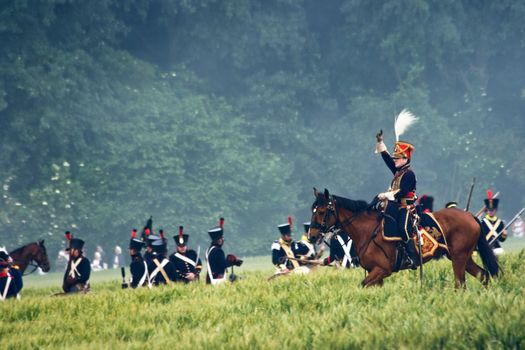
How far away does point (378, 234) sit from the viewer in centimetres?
1427

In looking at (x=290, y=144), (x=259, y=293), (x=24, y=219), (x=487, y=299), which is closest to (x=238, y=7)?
(x=290, y=144)

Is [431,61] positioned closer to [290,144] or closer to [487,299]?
[290,144]

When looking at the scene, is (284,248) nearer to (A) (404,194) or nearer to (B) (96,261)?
(A) (404,194)

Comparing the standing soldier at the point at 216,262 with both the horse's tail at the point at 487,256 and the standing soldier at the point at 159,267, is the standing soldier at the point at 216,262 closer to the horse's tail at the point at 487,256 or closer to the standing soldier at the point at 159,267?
the standing soldier at the point at 159,267

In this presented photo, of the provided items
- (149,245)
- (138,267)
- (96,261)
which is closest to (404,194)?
(138,267)

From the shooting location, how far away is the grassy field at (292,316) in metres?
9.59

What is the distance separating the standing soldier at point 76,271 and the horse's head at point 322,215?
7.02 metres

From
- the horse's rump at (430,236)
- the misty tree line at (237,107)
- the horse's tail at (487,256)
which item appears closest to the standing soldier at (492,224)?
the horse's tail at (487,256)

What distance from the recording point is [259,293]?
14.5 meters

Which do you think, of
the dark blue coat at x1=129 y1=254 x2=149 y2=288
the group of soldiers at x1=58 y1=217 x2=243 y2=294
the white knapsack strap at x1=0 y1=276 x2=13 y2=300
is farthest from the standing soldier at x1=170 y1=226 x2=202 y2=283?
the white knapsack strap at x1=0 y1=276 x2=13 y2=300

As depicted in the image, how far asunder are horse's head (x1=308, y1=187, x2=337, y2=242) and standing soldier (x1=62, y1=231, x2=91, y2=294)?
7.02 meters

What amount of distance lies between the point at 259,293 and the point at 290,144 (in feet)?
132

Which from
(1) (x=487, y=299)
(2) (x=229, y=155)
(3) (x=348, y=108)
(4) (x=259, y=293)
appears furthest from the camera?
(3) (x=348, y=108)

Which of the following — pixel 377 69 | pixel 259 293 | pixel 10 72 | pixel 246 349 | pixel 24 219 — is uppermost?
pixel 377 69
